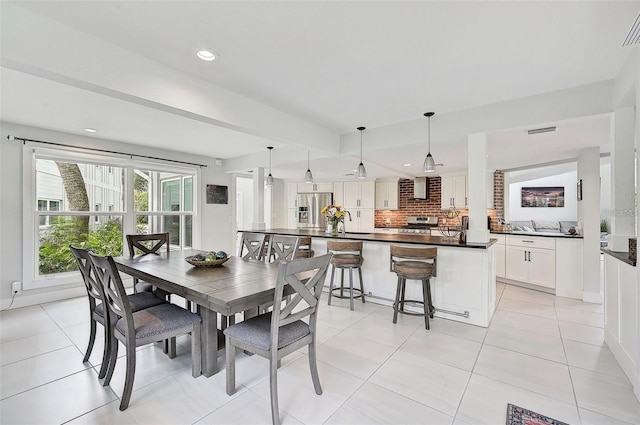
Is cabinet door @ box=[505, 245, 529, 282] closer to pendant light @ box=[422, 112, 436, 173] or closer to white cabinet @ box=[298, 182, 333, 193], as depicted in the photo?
pendant light @ box=[422, 112, 436, 173]

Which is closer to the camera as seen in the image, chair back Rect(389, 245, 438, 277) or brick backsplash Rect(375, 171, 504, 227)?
chair back Rect(389, 245, 438, 277)

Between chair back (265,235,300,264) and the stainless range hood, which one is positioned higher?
the stainless range hood

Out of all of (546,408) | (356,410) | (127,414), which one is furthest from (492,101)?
(127,414)

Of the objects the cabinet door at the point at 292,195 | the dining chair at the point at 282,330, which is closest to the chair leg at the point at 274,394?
the dining chair at the point at 282,330

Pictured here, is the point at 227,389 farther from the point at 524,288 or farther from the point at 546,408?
the point at 524,288

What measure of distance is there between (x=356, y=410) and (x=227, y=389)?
2.81 ft

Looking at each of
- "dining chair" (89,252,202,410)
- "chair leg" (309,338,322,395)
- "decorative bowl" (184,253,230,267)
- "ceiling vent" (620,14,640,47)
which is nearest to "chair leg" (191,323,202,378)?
"dining chair" (89,252,202,410)

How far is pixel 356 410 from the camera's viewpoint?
5.82 ft

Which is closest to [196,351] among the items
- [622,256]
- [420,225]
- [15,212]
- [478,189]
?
[478,189]

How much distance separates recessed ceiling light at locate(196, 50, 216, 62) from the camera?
83.1 inches

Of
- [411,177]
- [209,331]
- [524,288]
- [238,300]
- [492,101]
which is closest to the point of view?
[238,300]

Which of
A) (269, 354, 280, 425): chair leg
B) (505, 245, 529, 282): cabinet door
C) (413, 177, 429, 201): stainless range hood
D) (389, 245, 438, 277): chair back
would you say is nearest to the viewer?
(269, 354, 280, 425): chair leg

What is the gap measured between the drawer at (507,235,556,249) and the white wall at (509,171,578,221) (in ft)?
13.8

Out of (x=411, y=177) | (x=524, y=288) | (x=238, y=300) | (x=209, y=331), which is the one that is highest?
(x=411, y=177)
